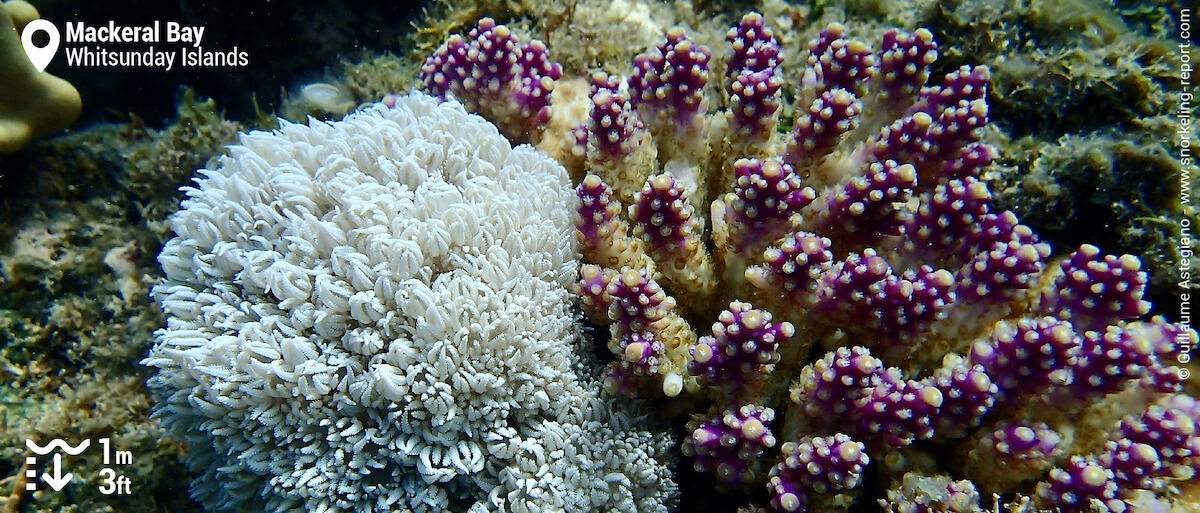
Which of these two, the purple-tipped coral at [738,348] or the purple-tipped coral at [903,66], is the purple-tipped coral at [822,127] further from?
the purple-tipped coral at [738,348]

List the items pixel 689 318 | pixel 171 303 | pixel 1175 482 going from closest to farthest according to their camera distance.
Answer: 1. pixel 1175 482
2. pixel 171 303
3. pixel 689 318

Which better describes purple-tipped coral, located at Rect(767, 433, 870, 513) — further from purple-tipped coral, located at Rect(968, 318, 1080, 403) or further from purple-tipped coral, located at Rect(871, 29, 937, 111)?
purple-tipped coral, located at Rect(871, 29, 937, 111)

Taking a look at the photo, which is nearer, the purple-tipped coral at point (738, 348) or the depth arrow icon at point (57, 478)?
the purple-tipped coral at point (738, 348)

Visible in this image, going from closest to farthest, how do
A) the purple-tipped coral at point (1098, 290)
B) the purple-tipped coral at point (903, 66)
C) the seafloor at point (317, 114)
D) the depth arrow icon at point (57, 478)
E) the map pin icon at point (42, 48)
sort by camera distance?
the purple-tipped coral at point (1098, 290)
the purple-tipped coral at point (903, 66)
the seafloor at point (317, 114)
the depth arrow icon at point (57, 478)
the map pin icon at point (42, 48)

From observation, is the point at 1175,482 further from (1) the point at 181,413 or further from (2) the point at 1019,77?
(1) the point at 181,413

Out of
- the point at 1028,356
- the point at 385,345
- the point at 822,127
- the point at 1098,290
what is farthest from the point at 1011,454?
the point at 385,345

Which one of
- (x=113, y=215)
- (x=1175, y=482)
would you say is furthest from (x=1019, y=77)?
(x=113, y=215)

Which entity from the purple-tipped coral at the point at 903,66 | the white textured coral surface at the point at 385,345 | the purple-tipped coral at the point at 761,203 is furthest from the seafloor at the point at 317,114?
the purple-tipped coral at the point at 761,203

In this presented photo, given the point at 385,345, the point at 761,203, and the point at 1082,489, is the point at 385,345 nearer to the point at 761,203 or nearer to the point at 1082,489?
the point at 761,203
